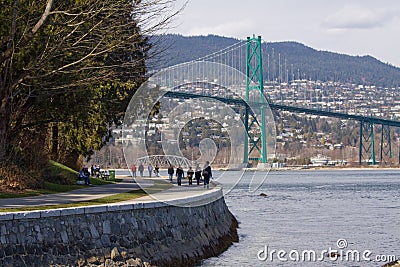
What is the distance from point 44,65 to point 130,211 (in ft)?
20.6

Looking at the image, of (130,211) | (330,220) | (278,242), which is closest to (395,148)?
(330,220)

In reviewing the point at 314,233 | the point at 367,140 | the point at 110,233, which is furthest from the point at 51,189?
the point at 367,140

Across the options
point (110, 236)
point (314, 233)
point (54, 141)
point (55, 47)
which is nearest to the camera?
point (110, 236)

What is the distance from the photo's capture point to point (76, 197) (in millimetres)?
20219

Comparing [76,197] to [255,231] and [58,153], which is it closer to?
[255,231]

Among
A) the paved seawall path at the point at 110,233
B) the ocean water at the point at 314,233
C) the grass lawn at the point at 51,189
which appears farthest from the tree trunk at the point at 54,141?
the paved seawall path at the point at 110,233

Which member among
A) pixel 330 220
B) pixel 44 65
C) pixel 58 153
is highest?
pixel 44 65

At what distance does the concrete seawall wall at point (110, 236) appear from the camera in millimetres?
13086

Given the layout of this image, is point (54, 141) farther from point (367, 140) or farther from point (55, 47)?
point (367, 140)

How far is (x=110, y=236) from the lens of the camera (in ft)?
49.3

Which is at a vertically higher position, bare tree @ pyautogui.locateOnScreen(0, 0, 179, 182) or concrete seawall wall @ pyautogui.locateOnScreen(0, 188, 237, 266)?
bare tree @ pyautogui.locateOnScreen(0, 0, 179, 182)

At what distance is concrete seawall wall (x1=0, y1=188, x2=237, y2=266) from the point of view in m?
13.1

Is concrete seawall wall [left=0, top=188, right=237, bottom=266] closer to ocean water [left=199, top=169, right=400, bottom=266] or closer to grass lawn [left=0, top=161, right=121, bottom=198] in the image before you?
ocean water [left=199, top=169, right=400, bottom=266]

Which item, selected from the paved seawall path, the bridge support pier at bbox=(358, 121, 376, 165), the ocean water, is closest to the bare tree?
the paved seawall path
